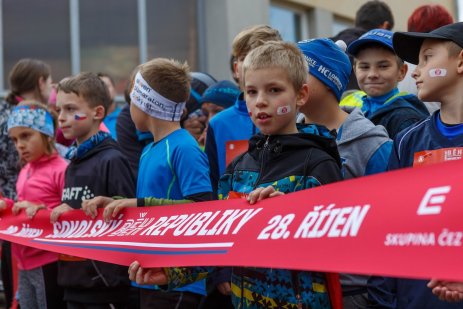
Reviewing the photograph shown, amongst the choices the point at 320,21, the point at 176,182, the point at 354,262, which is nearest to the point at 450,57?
the point at 354,262

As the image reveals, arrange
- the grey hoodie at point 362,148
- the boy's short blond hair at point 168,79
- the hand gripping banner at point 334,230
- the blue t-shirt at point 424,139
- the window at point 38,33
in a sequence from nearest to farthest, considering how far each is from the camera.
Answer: the hand gripping banner at point 334,230, the blue t-shirt at point 424,139, the grey hoodie at point 362,148, the boy's short blond hair at point 168,79, the window at point 38,33

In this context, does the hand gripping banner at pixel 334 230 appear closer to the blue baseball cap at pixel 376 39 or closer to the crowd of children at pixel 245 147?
the crowd of children at pixel 245 147

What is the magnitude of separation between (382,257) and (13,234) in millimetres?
3212

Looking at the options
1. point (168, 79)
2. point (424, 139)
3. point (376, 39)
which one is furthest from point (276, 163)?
point (376, 39)

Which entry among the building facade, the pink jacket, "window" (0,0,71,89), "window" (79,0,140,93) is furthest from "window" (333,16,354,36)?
the pink jacket

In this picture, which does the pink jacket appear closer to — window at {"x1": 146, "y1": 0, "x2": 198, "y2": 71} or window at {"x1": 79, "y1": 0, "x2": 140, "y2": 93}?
window at {"x1": 79, "y1": 0, "x2": 140, "y2": 93}

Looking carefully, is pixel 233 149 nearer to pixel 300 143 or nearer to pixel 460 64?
pixel 300 143

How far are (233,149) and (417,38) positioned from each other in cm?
159

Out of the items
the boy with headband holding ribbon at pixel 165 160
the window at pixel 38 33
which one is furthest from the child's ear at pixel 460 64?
the window at pixel 38 33

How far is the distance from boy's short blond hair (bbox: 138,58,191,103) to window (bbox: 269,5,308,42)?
34.2 feet

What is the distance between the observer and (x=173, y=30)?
13367mm

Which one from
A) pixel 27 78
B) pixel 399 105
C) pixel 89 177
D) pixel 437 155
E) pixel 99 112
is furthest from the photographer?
pixel 27 78

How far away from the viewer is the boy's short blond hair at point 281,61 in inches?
140

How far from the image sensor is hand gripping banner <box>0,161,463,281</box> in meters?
2.32
